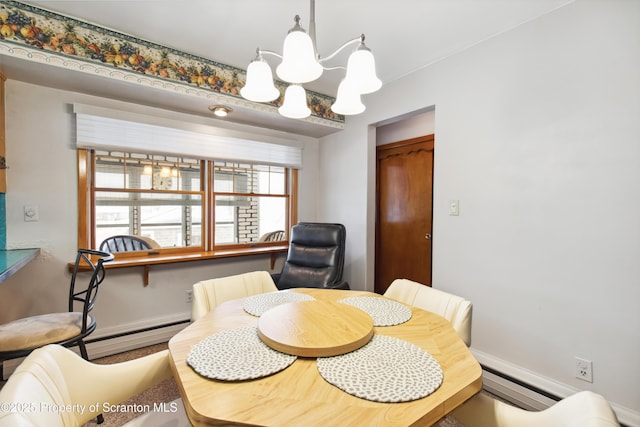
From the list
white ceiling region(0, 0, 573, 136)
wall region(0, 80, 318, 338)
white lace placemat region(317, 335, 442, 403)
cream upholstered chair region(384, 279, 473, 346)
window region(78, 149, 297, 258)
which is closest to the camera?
white lace placemat region(317, 335, 442, 403)

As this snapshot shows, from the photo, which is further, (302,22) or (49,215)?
(49,215)

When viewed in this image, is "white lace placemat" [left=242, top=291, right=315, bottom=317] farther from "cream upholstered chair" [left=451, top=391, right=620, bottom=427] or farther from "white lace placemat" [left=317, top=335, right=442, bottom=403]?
"cream upholstered chair" [left=451, top=391, right=620, bottom=427]

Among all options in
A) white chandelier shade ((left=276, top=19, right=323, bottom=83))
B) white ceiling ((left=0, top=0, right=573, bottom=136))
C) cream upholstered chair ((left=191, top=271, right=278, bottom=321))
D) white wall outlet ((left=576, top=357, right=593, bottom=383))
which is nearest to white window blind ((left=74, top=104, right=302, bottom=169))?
white ceiling ((left=0, top=0, right=573, bottom=136))

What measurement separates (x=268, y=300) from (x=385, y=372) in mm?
795

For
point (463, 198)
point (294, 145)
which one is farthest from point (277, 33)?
point (463, 198)

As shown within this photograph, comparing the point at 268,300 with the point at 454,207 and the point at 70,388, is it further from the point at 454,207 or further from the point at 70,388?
the point at 454,207

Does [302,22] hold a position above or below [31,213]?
above

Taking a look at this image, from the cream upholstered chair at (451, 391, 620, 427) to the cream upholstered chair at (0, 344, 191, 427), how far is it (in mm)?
1037

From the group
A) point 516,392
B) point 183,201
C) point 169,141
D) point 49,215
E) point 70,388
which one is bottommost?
point 516,392

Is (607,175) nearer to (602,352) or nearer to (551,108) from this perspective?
(551,108)

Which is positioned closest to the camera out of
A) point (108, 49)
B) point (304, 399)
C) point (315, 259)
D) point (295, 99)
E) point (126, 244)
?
Result: point (304, 399)

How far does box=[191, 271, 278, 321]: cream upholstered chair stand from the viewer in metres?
1.52

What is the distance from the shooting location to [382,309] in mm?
1374

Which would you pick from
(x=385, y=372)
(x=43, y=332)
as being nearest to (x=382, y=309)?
(x=385, y=372)
